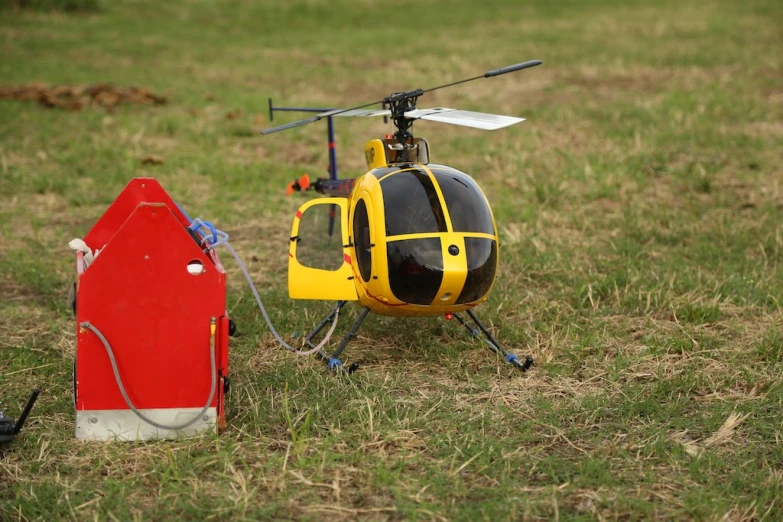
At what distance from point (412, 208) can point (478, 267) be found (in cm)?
47

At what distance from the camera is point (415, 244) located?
4531 millimetres

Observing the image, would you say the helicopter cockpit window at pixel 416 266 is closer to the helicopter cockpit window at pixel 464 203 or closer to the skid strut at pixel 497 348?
the helicopter cockpit window at pixel 464 203

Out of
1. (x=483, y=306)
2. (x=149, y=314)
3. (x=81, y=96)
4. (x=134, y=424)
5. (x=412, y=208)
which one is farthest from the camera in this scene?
(x=81, y=96)

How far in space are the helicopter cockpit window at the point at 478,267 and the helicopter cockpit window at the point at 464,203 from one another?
0.08 meters

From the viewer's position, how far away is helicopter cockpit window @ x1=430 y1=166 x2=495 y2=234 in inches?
183

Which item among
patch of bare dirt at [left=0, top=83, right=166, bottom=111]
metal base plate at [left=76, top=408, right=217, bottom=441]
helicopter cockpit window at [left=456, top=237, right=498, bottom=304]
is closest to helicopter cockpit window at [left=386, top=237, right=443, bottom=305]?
helicopter cockpit window at [left=456, top=237, right=498, bottom=304]

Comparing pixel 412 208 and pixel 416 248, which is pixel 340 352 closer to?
pixel 416 248

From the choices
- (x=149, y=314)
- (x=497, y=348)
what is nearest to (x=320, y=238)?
(x=497, y=348)

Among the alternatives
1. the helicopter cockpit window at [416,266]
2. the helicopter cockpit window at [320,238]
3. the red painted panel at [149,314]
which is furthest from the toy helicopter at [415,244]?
the helicopter cockpit window at [320,238]

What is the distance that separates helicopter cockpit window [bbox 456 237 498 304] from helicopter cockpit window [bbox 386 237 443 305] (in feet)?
0.56

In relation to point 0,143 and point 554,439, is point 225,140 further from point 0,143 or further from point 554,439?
point 554,439

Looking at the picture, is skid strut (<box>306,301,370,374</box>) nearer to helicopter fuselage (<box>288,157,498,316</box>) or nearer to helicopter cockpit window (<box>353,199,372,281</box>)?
helicopter fuselage (<box>288,157,498,316</box>)

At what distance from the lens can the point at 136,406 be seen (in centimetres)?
402

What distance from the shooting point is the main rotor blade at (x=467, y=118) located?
4574mm
